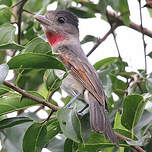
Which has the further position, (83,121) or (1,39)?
(83,121)

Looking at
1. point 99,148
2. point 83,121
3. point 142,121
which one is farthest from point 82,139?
point 142,121

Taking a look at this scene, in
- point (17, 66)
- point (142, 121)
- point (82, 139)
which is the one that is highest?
point (17, 66)

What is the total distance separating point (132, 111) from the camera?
9.55 ft

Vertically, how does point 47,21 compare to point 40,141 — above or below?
above

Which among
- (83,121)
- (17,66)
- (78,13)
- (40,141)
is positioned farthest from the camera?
(78,13)

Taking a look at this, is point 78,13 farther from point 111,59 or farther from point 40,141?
point 40,141

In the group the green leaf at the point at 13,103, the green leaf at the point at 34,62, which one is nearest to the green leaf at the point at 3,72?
the green leaf at the point at 34,62

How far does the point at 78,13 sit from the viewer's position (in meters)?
4.26

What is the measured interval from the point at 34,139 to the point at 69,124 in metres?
0.31

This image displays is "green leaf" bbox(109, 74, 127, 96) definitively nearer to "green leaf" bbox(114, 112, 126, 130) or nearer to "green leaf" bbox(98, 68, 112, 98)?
"green leaf" bbox(98, 68, 112, 98)

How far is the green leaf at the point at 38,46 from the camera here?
2477 millimetres

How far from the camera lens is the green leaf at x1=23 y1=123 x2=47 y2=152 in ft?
8.72

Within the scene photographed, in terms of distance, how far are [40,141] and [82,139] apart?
331mm

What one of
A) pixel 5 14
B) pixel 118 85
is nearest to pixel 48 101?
pixel 118 85
